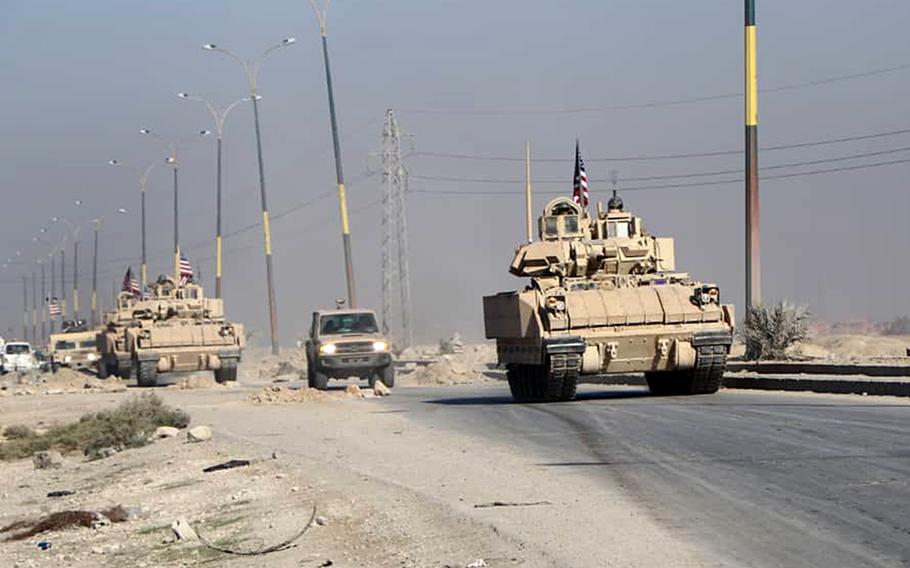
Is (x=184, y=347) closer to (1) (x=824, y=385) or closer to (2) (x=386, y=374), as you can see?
(2) (x=386, y=374)

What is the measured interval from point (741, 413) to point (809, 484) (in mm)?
8120

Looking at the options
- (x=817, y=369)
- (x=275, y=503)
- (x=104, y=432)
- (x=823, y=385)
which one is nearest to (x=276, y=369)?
(x=817, y=369)

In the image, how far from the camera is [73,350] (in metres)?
69.7

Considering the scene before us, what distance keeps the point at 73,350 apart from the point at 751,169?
153 ft

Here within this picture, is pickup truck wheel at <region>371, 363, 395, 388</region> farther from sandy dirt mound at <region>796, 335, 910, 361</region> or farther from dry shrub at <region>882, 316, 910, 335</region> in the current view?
dry shrub at <region>882, 316, 910, 335</region>

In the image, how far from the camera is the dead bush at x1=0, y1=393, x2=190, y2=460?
77.2ft

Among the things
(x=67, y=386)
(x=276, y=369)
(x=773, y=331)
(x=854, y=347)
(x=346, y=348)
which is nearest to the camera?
(x=773, y=331)

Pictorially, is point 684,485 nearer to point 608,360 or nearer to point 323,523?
point 323,523

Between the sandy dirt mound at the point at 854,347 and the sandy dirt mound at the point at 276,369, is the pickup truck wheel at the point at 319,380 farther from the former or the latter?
the sandy dirt mound at the point at 276,369

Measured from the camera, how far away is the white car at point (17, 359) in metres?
80.6

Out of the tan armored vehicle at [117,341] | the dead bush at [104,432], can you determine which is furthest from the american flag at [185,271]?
the dead bush at [104,432]

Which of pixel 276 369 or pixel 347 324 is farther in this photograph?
pixel 276 369

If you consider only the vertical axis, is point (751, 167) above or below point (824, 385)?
above

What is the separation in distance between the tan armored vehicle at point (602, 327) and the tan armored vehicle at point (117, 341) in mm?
27656
